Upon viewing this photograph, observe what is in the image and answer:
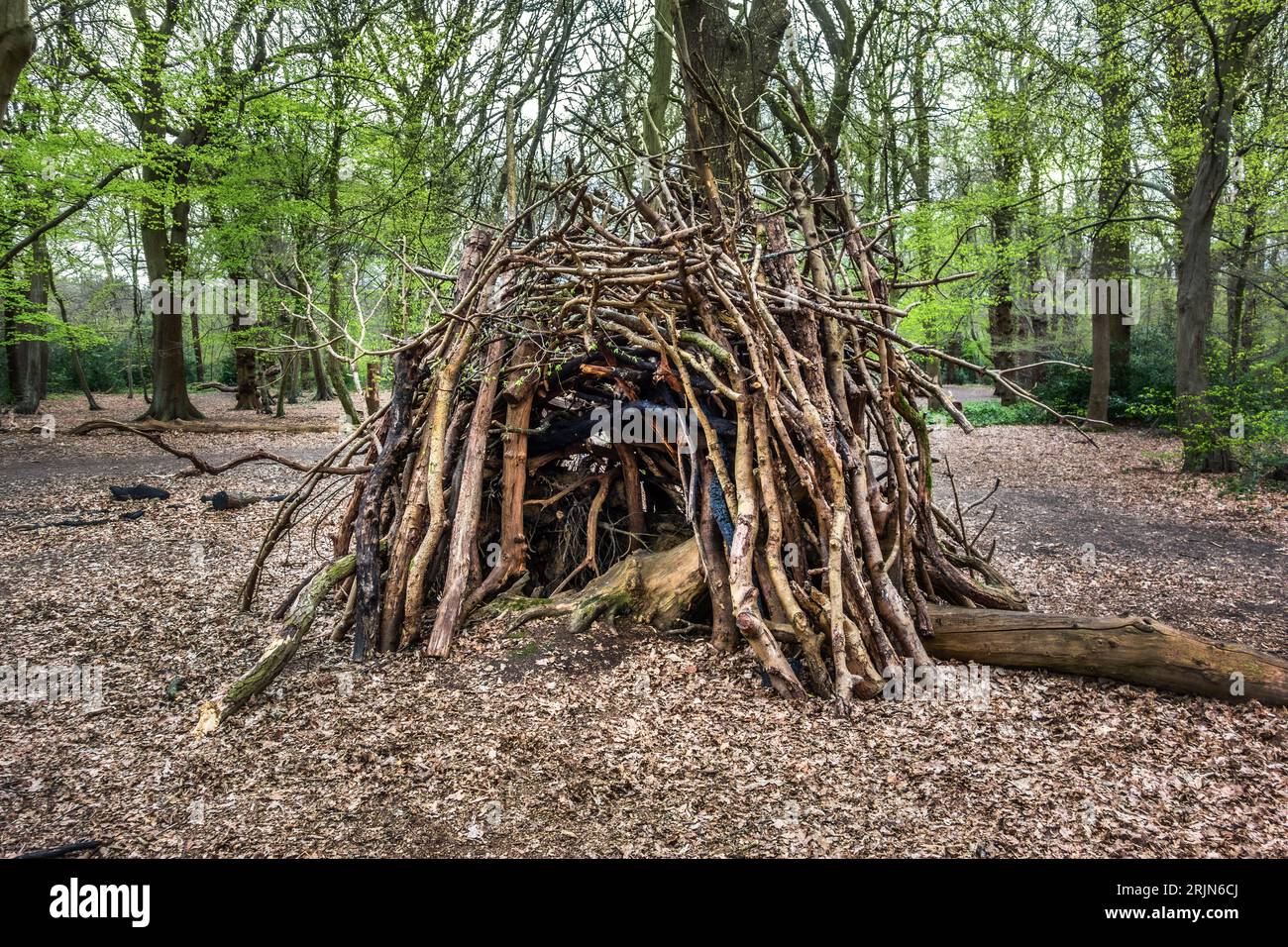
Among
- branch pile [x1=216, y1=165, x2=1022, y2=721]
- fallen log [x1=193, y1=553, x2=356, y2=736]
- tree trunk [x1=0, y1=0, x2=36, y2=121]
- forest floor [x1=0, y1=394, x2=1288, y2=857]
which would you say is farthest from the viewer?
branch pile [x1=216, y1=165, x2=1022, y2=721]

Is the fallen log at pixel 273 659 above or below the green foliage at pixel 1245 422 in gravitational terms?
below

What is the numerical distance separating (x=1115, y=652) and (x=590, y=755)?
Result: 94.0 inches

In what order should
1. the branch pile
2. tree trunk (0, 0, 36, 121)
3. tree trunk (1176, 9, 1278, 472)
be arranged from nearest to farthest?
1. tree trunk (0, 0, 36, 121)
2. the branch pile
3. tree trunk (1176, 9, 1278, 472)

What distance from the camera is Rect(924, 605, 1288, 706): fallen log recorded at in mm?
3367

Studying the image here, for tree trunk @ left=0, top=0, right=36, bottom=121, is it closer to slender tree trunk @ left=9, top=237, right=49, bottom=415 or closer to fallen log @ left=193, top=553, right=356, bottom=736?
fallen log @ left=193, top=553, right=356, bottom=736

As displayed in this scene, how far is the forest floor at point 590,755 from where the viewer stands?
254cm

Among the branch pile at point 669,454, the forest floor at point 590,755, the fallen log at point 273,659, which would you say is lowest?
the forest floor at point 590,755

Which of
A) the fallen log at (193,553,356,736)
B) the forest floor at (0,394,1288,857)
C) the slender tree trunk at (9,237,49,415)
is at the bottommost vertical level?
the forest floor at (0,394,1288,857)

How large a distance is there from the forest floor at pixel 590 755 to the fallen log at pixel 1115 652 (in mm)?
87

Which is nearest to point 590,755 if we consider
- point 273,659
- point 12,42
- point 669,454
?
point 273,659

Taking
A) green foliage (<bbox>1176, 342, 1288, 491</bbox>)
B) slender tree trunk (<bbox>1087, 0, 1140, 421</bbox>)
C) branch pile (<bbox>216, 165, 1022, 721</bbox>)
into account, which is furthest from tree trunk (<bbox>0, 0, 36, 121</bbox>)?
green foliage (<bbox>1176, 342, 1288, 491</bbox>)

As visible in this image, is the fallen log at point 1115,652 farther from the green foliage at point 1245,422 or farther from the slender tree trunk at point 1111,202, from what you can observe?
the green foliage at point 1245,422

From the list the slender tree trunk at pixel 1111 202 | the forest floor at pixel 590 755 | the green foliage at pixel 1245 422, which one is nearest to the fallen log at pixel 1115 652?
the forest floor at pixel 590 755

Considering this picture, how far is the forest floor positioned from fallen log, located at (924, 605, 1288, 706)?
0.09 metres
